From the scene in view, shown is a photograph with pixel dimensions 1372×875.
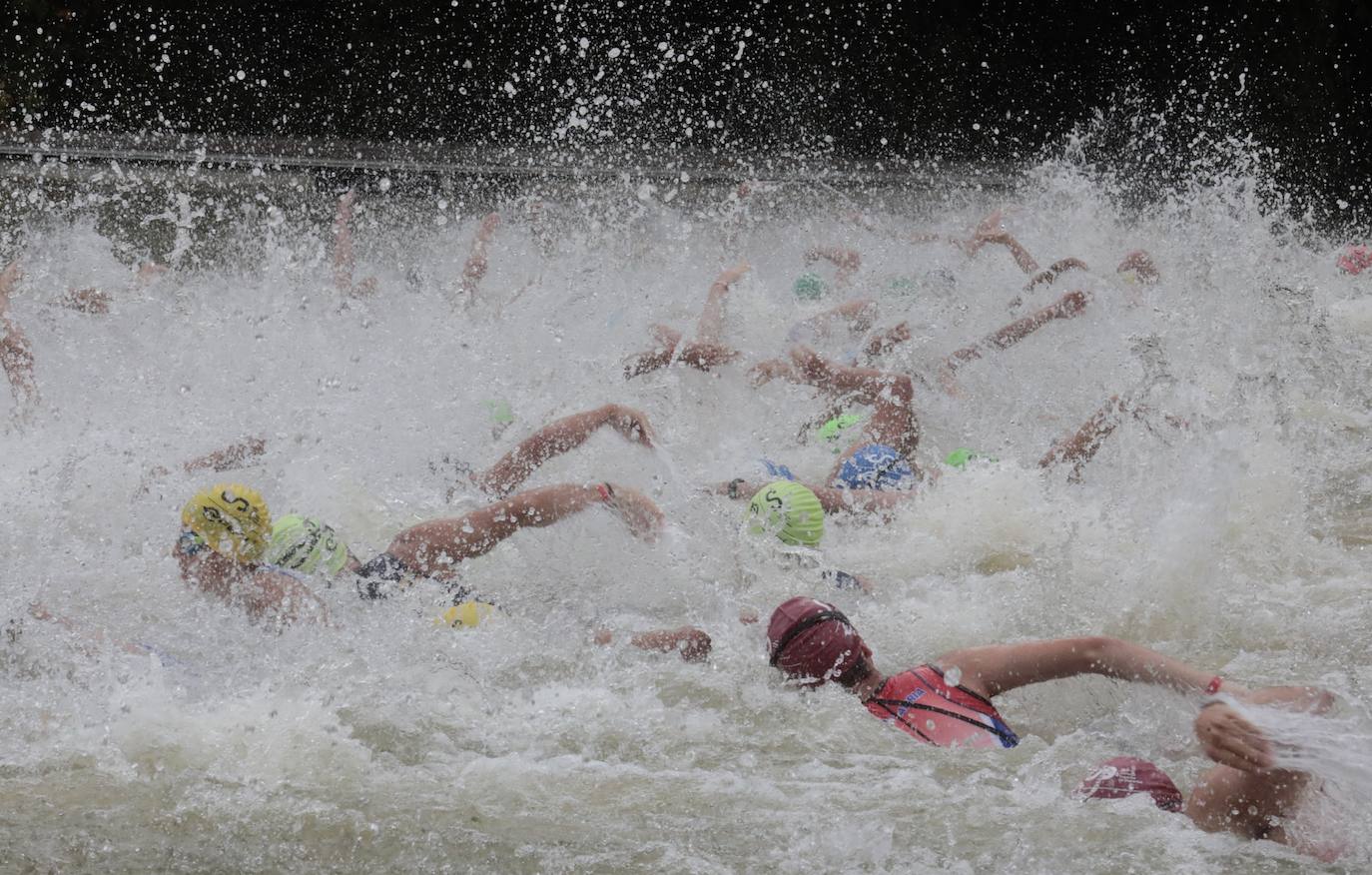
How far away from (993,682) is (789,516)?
5.29 feet

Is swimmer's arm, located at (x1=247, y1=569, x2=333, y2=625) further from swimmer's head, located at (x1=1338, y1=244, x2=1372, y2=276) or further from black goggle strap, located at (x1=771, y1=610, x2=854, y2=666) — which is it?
swimmer's head, located at (x1=1338, y1=244, x2=1372, y2=276)

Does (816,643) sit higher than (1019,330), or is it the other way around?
(1019,330)

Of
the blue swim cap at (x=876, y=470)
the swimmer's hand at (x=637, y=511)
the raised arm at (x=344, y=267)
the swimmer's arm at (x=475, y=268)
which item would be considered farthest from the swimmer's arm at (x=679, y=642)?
the raised arm at (x=344, y=267)

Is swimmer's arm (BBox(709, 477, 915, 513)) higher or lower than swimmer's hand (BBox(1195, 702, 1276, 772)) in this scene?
higher

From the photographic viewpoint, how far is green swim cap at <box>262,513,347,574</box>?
16.1ft

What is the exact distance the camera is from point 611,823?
3547 mm

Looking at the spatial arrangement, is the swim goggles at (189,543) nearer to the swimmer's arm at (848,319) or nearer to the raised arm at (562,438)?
the raised arm at (562,438)

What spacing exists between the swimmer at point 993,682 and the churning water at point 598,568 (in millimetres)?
68

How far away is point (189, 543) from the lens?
466 centimetres

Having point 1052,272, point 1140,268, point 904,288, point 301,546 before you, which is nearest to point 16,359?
point 301,546

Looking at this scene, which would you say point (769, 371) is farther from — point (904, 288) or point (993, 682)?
point (904, 288)

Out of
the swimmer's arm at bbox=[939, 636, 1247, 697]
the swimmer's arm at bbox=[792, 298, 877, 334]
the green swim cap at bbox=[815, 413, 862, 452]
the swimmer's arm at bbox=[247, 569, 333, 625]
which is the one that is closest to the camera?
the swimmer's arm at bbox=[939, 636, 1247, 697]

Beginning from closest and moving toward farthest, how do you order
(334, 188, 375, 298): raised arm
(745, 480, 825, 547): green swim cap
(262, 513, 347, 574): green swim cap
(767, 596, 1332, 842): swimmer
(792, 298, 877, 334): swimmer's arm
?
(767, 596, 1332, 842): swimmer → (262, 513, 347, 574): green swim cap → (745, 480, 825, 547): green swim cap → (792, 298, 877, 334): swimmer's arm → (334, 188, 375, 298): raised arm

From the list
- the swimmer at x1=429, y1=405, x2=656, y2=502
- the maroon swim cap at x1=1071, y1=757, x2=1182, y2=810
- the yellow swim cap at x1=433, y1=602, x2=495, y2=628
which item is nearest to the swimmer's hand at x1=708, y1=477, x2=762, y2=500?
the swimmer at x1=429, y1=405, x2=656, y2=502
